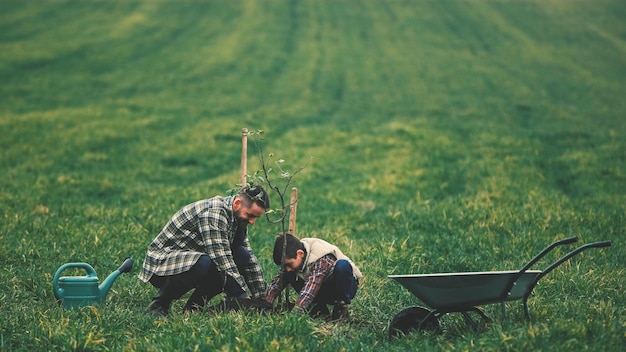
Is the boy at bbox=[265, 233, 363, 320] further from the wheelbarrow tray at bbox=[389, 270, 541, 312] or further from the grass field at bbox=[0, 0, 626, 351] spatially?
the wheelbarrow tray at bbox=[389, 270, 541, 312]

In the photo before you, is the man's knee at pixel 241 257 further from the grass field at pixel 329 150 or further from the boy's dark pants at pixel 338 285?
the grass field at pixel 329 150

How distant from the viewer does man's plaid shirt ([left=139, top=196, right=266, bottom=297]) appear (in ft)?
19.8

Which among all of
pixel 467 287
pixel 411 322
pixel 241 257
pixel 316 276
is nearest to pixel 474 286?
pixel 467 287

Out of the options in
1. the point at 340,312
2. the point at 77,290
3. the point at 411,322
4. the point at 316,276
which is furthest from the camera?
the point at 77,290

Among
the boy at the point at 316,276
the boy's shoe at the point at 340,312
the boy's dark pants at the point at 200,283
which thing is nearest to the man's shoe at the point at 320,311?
the boy at the point at 316,276

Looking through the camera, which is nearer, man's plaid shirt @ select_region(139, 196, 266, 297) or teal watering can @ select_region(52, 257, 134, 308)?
man's plaid shirt @ select_region(139, 196, 266, 297)

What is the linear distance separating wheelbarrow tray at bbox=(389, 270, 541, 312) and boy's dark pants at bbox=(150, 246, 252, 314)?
1.69m

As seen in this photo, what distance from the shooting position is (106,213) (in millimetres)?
10383

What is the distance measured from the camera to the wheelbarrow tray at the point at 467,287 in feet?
16.5

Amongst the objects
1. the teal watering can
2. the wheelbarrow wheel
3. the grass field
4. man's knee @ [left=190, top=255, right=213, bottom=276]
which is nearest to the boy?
the grass field

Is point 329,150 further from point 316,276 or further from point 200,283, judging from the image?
point 316,276

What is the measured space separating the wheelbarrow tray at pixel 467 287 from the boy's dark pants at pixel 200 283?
1690 mm

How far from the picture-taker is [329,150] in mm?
16641

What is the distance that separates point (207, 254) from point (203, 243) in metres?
0.12
